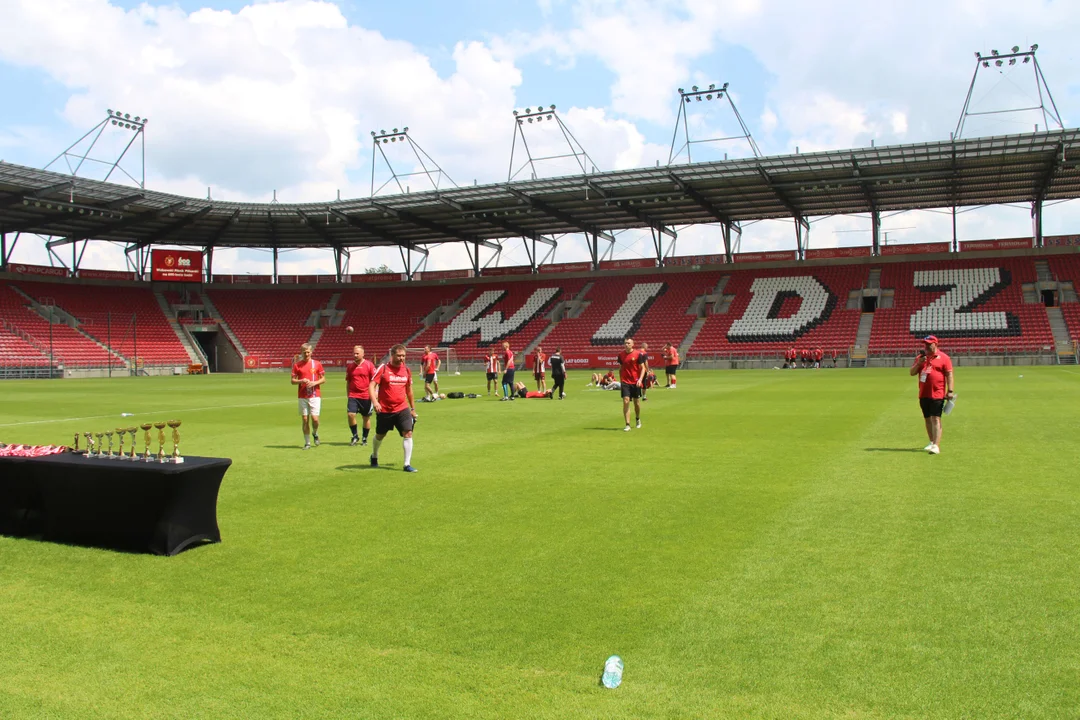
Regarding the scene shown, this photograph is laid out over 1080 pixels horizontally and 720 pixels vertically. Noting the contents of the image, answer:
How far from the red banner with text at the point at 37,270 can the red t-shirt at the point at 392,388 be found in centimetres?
5971

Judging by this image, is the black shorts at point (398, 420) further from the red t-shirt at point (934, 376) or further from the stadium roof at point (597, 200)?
the stadium roof at point (597, 200)

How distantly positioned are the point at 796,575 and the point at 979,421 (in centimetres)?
1214

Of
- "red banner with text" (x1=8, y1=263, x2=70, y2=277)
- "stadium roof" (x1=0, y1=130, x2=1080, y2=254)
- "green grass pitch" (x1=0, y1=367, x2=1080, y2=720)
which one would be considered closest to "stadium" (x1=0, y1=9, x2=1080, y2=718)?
"green grass pitch" (x1=0, y1=367, x2=1080, y2=720)

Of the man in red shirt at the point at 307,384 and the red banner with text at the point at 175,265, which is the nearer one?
the man in red shirt at the point at 307,384

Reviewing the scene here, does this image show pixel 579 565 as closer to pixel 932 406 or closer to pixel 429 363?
pixel 932 406

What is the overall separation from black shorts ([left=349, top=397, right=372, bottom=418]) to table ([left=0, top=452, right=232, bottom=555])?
6.43 meters

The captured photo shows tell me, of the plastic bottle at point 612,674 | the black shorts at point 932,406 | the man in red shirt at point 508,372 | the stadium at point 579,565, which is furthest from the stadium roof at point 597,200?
the plastic bottle at point 612,674

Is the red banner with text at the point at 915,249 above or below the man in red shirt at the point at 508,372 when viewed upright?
above

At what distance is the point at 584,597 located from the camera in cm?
555

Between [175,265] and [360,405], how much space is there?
53327 millimetres

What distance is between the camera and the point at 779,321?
171ft

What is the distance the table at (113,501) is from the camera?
6840 millimetres

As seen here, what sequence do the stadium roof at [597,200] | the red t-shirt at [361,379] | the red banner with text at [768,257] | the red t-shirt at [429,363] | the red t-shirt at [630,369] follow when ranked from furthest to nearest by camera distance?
the red banner with text at [768,257] → the stadium roof at [597,200] → the red t-shirt at [429,363] → the red t-shirt at [630,369] → the red t-shirt at [361,379]

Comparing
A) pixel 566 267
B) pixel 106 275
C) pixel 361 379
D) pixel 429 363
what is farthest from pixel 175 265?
pixel 361 379
